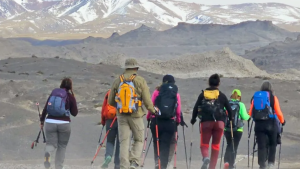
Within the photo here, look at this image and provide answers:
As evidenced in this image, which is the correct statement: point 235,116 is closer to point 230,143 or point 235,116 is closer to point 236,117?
point 236,117

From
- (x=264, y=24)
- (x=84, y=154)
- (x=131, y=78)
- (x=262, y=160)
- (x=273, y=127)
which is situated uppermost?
(x=264, y=24)

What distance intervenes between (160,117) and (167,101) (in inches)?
10.6

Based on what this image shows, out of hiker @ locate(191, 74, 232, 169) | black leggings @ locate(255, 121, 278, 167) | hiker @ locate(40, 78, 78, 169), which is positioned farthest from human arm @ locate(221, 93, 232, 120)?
hiker @ locate(40, 78, 78, 169)

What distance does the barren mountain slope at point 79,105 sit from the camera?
1313 cm

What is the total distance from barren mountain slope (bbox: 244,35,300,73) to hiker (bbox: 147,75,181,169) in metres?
51.5

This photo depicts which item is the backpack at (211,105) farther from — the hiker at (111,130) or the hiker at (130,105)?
the hiker at (111,130)

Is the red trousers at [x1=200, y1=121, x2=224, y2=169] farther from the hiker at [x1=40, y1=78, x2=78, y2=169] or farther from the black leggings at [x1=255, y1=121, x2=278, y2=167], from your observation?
the hiker at [x1=40, y1=78, x2=78, y2=169]

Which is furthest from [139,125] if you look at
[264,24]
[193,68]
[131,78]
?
[264,24]

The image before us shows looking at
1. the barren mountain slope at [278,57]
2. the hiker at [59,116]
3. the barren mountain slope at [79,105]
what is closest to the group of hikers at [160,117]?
the hiker at [59,116]

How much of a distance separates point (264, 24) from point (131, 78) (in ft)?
416

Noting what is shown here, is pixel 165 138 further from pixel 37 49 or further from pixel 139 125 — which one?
pixel 37 49

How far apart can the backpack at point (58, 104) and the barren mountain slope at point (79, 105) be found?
2400 millimetres

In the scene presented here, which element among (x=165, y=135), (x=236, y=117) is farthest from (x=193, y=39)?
(x=165, y=135)

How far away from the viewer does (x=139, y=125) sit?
740 centimetres
